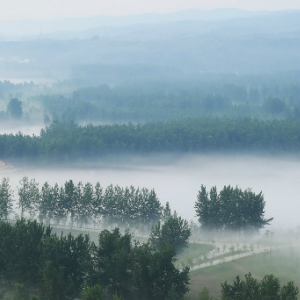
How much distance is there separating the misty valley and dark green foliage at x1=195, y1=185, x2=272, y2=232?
0.04 m

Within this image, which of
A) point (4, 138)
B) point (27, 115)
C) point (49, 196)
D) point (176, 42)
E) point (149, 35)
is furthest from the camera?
point (149, 35)

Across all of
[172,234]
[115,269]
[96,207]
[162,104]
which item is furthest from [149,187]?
[162,104]

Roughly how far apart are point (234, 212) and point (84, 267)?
771 cm

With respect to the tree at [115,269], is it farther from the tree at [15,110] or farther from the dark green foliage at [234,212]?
the tree at [15,110]

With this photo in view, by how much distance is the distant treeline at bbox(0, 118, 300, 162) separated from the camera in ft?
143

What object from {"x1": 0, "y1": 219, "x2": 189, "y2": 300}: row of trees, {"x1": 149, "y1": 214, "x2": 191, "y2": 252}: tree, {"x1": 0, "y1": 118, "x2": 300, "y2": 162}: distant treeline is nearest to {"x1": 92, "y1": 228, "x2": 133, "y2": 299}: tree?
{"x1": 0, "y1": 219, "x2": 189, "y2": 300}: row of trees

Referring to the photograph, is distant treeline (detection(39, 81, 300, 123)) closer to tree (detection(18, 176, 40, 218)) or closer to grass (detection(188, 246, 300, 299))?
tree (detection(18, 176, 40, 218))

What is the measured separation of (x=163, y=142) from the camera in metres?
46.2

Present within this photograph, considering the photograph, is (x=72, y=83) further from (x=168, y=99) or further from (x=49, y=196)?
(x=49, y=196)

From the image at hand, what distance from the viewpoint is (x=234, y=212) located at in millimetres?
25969

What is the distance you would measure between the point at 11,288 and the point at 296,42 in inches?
4643

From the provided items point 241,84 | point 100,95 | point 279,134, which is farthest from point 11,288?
point 241,84

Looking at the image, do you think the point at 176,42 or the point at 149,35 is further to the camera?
the point at 149,35

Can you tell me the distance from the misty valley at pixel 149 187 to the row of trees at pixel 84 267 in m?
0.03
